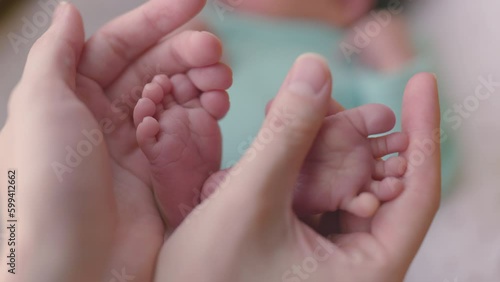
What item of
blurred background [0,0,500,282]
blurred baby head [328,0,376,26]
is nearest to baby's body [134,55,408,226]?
blurred background [0,0,500,282]

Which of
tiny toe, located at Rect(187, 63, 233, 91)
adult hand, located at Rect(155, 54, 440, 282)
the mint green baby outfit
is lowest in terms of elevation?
the mint green baby outfit

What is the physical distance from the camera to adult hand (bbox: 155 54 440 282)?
1.29 feet

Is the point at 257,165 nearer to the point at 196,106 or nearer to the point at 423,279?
the point at 196,106

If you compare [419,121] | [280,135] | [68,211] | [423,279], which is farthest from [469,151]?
[68,211]

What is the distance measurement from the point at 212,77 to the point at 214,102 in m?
0.02

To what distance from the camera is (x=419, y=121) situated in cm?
44

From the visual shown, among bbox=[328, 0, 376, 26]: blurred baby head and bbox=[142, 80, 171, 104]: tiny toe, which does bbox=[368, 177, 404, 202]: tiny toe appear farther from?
bbox=[328, 0, 376, 26]: blurred baby head

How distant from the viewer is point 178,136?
46 centimetres

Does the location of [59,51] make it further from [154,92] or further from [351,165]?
[351,165]

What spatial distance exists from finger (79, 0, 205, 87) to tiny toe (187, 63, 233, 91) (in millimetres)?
54

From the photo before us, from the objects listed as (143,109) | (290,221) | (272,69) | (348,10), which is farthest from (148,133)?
(348,10)

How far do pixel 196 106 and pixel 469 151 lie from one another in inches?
17.3

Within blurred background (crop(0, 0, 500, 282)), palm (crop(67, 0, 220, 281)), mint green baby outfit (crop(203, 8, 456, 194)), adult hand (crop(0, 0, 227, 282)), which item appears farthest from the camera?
mint green baby outfit (crop(203, 8, 456, 194))

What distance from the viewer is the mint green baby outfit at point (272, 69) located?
0.81 meters
